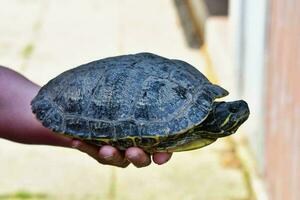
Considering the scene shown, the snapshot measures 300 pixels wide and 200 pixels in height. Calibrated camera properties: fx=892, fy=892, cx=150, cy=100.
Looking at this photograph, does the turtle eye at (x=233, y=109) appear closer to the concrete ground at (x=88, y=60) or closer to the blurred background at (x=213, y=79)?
the blurred background at (x=213, y=79)

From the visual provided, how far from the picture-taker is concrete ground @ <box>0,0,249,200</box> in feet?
19.4

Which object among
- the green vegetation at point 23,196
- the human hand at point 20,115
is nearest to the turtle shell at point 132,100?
the human hand at point 20,115

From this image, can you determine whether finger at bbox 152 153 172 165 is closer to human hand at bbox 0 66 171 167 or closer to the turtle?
the turtle

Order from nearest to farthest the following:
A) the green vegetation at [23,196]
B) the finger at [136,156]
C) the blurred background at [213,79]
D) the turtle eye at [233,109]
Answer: the finger at [136,156], the turtle eye at [233,109], the blurred background at [213,79], the green vegetation at [23,196]

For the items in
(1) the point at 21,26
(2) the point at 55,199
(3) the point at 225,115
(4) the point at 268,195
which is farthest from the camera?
(1) the point at 21,26

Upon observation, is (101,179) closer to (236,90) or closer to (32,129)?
(236,90)

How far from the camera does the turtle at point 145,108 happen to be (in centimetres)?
268

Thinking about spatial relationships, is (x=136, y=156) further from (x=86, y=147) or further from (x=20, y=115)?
(x=20, y=115)

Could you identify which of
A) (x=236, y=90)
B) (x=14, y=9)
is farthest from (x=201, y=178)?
→ (x=14, y=9)

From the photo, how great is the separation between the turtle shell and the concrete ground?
3.07m

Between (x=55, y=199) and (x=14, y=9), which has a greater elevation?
(x=14, y=9)

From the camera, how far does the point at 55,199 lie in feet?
19.0

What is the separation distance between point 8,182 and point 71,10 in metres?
4.21

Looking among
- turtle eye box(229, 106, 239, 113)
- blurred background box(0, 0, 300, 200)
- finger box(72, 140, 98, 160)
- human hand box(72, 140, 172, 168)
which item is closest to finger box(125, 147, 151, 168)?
human hand box(72, 140, 172, 168)
